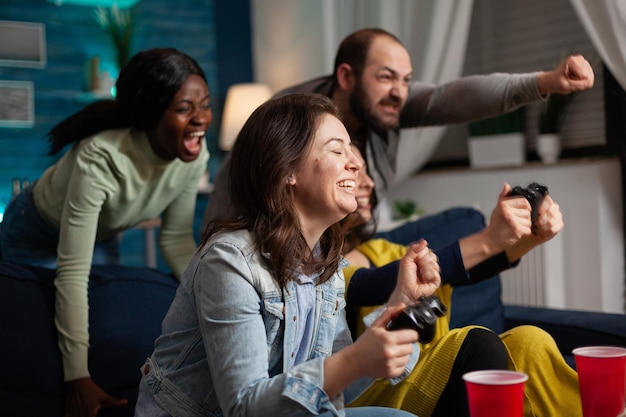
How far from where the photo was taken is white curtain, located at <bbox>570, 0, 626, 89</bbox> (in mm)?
3154

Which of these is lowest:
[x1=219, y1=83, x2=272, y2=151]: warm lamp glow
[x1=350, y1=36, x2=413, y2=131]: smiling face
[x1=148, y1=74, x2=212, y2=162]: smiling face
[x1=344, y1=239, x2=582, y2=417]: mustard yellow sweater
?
[x1=344, y1=239, x2=582, y2=417]: mustard yellow sweater

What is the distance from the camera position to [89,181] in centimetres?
197

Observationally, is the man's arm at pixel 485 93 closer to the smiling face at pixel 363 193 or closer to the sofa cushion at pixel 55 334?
the smiling face at pixel 363 193

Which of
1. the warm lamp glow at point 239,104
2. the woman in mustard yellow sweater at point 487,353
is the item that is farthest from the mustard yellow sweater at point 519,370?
the warm lamp glow at point 239,104

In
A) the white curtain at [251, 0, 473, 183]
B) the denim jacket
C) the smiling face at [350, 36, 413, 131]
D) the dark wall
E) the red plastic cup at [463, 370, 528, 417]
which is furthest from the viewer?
the dark wall

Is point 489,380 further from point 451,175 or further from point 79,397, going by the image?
point 451,175

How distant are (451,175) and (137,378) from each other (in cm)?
271

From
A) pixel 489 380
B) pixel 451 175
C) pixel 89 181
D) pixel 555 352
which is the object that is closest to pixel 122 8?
pixel 451 175

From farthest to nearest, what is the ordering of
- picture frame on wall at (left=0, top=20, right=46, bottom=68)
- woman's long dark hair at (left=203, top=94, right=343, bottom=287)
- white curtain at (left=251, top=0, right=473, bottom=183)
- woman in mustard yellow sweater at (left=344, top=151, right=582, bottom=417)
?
1. picture frame on wall at (left=0, top=20, right=46, bottom=68)
2. white curtain at (left=251, top=0, right=473, bottom=183)
3. woman in mustard yellow sweater at (left=344, top=151, right=582, bottom=417)
4. woman's long dark hair at (left=203, top=94, right=343, bottom=287)

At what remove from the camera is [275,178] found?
4.73 ft

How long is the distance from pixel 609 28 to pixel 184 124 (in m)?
1.93

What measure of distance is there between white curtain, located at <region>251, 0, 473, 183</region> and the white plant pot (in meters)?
0.56

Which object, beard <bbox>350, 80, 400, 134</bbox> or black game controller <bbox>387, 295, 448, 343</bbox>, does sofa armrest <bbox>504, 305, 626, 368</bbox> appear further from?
black game controller <bbox>387, 295, 448, 343</bbox>

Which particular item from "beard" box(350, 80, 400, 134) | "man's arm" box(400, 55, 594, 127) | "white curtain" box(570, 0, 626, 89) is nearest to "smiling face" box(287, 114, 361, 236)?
"man's arm" box(400, 55, 594, 127)
